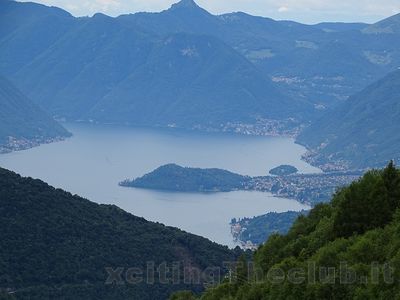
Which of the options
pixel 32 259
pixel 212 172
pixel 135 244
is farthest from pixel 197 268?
Result: pixel 212 172

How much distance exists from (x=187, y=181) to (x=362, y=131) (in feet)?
121

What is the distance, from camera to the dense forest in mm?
10656

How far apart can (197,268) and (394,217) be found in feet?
58.9

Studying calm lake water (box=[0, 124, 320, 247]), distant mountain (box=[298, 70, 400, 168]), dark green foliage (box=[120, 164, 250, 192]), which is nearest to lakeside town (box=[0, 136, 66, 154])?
calm lake water (box=[0, 124, 320, 247])

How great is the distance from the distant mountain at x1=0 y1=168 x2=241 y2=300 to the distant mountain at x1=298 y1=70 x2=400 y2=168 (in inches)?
3029

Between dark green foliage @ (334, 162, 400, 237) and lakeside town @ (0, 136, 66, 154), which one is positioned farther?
lakeside town @ (0, 136, 66, 154)

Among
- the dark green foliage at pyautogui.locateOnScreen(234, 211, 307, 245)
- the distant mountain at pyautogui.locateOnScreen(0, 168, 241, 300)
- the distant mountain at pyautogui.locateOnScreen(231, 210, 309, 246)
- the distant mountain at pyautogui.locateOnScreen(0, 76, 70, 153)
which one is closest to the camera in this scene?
the distant mountain at pyautogui.locateOnScreen(0, 168, 241, 300)

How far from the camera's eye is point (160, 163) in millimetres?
115500

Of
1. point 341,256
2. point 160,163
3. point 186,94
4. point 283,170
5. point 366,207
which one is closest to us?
point 341,256

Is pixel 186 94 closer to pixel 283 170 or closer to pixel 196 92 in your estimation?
pixel 196 92

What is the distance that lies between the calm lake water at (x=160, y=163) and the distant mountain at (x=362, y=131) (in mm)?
3358

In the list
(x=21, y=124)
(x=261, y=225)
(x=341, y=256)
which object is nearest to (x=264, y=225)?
(x=261, y=225)

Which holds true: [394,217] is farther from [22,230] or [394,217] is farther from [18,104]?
[18,104]

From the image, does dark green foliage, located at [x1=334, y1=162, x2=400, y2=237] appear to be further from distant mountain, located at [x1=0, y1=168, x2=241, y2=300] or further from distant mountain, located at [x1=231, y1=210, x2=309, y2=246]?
distant mountain, located at [x1=231, y1=210, x2=309, y2=246]
